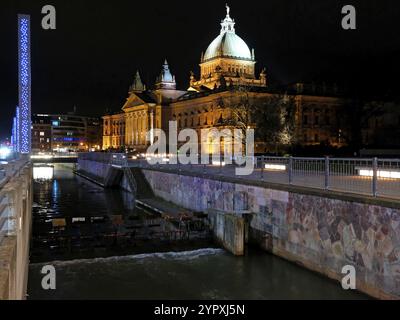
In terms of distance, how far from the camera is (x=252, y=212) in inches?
906

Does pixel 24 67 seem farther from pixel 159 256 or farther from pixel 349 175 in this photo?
pixel 349 175

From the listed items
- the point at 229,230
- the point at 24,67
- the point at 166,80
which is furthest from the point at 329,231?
the point at 166,80

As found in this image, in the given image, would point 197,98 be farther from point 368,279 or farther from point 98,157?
point 368,279

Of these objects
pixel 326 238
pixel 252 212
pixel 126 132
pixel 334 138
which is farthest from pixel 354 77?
pixel 126 132

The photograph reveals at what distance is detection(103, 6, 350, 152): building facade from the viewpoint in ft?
294

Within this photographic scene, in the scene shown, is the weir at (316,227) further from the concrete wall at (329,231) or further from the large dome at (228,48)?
the large dome at (228,48)

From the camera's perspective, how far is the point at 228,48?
11919cm

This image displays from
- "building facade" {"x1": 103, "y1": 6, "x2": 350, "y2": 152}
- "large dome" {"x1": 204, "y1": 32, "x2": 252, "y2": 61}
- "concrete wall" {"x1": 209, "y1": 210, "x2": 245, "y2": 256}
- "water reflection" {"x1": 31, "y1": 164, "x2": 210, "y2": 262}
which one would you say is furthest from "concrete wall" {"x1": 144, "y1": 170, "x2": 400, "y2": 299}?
"large dome" {"x1": 204, "y1": 32, "x2": 252, "y2": 61}

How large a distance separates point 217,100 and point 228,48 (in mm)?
30783

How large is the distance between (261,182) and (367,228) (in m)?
7.89

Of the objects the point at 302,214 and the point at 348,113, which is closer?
the point at 302,214

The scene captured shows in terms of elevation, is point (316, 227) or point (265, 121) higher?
point (265, 121)

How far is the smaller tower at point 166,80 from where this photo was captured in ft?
430

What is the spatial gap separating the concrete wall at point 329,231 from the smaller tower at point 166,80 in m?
108
